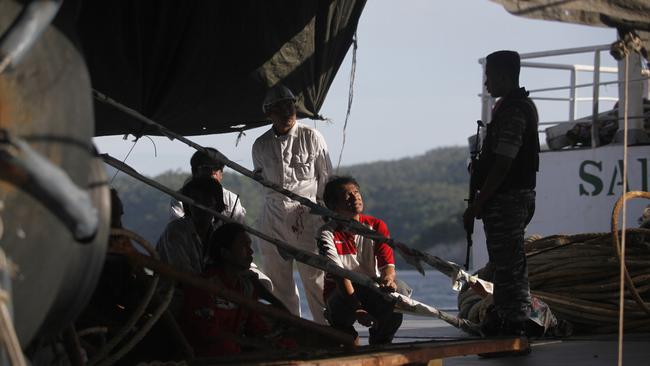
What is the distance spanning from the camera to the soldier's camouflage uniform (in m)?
5.89

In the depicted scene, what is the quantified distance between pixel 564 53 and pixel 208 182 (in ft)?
24.1

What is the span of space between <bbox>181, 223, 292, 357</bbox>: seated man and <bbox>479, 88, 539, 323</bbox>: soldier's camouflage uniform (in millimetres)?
1552

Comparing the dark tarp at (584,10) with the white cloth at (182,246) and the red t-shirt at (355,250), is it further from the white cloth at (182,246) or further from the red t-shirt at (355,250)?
the white cloth at (182,246)

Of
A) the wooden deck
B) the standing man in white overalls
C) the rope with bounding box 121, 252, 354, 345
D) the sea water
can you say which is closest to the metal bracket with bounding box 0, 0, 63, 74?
the rope with bounding box 121, 252, 354, 345

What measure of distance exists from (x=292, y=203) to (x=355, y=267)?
1046mm

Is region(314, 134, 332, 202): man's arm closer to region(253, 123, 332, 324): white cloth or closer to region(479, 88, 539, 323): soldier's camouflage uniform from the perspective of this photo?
region(253, 123, 332, 324): white cloth

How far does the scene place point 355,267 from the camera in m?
6.19

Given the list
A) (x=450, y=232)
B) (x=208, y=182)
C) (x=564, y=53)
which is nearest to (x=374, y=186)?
(x=450, y=232)

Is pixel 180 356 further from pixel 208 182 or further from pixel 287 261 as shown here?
pixel 287 261

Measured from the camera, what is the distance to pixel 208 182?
6.16 meters

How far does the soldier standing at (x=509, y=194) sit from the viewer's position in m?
5.88

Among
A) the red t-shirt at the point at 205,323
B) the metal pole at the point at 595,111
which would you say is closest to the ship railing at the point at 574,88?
the metal pole at the point at 595,111

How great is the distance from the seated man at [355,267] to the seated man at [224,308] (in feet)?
2.84

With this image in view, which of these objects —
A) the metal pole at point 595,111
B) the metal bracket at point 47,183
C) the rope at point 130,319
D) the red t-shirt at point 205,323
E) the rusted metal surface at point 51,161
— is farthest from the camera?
the metal pole at point 595,111
